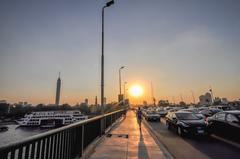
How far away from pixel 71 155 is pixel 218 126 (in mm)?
9121

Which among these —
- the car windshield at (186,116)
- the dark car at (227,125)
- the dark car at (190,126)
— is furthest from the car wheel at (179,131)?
the dark car at (227,125)

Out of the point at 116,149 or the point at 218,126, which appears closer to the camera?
the point at 116,149

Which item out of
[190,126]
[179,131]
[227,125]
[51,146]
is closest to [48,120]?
[179,131]

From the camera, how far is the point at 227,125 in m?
10.2

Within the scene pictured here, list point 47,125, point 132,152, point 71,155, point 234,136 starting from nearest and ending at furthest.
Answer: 1. point 71,155
2. point 132,152
3. point 234,136
4. point 47,125

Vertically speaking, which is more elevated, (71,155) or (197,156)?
(71,155)

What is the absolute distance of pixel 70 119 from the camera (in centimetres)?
7469

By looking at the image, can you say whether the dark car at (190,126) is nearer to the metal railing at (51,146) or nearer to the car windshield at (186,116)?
the car windshield at (186,116)

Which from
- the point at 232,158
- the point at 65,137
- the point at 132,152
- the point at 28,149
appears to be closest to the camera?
the point at 28,149

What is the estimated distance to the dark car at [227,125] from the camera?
955 cm

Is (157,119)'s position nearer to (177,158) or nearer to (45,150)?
(177,158)

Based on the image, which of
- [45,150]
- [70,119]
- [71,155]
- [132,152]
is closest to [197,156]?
[132,152]

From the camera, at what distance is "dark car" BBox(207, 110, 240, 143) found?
31.3 ft

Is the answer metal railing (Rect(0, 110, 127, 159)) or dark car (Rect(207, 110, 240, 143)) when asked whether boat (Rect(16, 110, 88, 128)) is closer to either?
dark car (Rect(207, 110, 240, 143))
